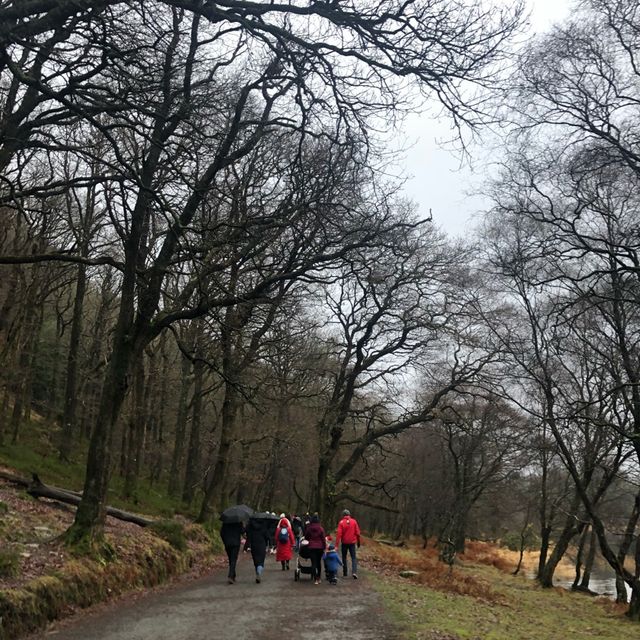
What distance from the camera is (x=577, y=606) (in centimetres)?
2230

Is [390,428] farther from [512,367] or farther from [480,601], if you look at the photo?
[480,601]

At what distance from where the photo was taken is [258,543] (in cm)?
1447

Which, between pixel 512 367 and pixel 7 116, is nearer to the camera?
pixel 7 116

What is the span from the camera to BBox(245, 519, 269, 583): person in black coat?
1401 centimetres

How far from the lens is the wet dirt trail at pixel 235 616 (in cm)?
808

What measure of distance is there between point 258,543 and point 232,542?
952 mm

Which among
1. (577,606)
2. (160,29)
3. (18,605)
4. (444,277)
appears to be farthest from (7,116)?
(577,606)

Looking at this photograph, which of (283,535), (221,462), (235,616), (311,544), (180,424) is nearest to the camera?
(235,616)

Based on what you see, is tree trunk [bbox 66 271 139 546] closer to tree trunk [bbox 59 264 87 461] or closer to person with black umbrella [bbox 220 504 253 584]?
person with black umbrella [bbox 220 504 253 584]

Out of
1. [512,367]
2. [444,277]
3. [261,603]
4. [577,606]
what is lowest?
[577,606]

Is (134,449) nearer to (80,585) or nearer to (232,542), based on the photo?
(232,542)

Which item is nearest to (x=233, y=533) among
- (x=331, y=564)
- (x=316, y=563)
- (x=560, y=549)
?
(x=316, y=563)

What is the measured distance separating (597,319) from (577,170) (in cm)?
978

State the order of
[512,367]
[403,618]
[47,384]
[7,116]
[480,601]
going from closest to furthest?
[7,116], [403,618], [480,601], [512,367], [47,384]
